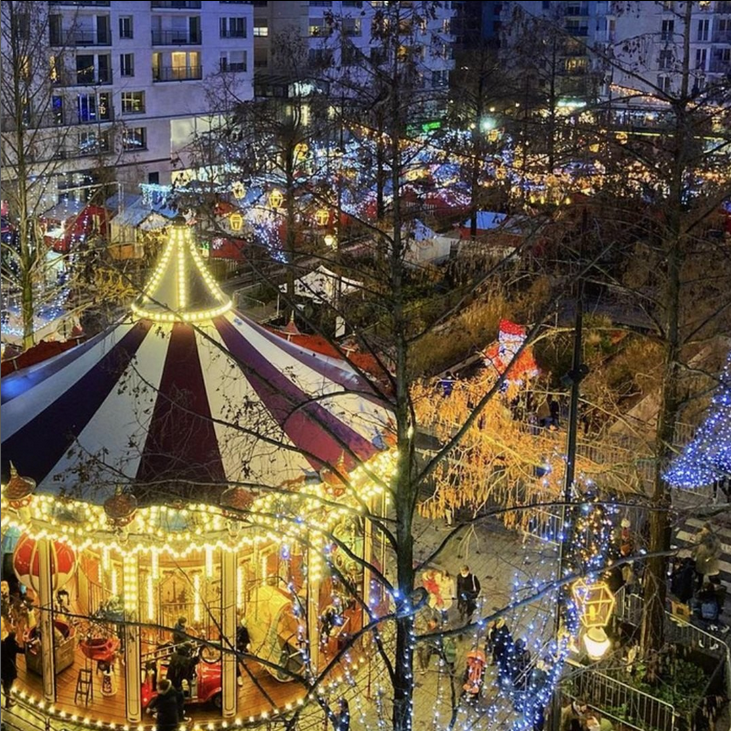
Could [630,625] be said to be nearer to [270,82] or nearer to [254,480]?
[254,480]

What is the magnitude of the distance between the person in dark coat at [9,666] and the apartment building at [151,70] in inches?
1040

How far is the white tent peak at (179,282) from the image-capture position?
12.5m

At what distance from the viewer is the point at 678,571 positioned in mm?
14086

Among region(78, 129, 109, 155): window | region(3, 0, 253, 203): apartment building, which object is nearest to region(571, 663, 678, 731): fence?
region(78, 129, 109, 155): window

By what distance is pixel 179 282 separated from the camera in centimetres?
1252

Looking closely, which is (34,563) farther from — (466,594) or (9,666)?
(466,594)

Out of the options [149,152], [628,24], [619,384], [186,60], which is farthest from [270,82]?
[619,384]

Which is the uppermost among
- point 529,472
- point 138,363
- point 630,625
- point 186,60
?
point 186,60

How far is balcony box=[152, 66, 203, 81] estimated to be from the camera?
42.6 m

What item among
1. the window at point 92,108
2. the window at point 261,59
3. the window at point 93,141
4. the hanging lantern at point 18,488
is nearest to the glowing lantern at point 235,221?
the window at point 93,141

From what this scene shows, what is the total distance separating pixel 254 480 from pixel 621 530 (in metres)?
5.83

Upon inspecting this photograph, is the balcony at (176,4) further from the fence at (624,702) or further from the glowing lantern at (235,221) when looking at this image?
the fence at (624,702)

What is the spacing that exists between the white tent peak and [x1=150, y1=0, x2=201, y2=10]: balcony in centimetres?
3224

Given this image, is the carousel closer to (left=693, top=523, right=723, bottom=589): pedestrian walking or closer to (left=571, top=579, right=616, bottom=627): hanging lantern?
(left=571, top=579, right=616, bottom=627): hanging lantern
